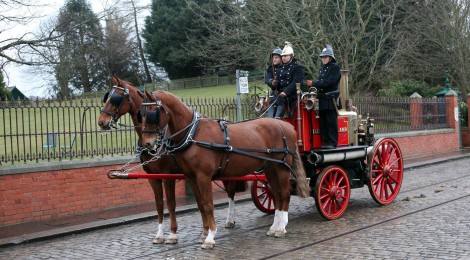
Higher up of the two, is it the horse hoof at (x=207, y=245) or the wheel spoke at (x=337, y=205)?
the wheel spoke at (x=337, y=205)

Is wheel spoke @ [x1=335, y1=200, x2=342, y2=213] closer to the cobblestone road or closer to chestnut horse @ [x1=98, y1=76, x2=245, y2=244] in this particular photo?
the cobblestone road

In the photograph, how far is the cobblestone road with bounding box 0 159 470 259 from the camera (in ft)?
22.6

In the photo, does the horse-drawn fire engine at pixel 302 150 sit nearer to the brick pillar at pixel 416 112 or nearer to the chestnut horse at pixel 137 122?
the chestnut horse at pixel 137 122

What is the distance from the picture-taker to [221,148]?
24.2 ft

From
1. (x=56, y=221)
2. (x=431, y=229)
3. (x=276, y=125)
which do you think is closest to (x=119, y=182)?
(x=56, y=221)

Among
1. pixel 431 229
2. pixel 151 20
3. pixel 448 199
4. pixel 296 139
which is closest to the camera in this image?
pixel 431 229

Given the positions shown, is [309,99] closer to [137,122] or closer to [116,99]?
[137,122]

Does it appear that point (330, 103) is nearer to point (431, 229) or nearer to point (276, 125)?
point (276, 125)

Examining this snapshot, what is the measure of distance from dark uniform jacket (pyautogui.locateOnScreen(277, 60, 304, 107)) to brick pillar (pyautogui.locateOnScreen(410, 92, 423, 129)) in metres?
13.0

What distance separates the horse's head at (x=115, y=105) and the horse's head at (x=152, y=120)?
1.82 feet

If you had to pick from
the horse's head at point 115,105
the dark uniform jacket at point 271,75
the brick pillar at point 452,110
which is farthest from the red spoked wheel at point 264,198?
the brick pillar at point 452,110

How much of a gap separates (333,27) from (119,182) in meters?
12.8

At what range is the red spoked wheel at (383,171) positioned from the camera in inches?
395

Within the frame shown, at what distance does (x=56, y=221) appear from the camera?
9.89 m
